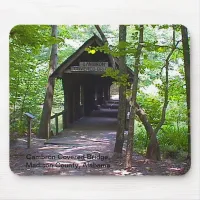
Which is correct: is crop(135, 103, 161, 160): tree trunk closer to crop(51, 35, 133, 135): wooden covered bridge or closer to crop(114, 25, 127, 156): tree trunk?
crop(114, 25, 127, 156): tree trunk

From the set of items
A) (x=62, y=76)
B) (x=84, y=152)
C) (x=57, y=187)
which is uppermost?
(x=62, y=76)

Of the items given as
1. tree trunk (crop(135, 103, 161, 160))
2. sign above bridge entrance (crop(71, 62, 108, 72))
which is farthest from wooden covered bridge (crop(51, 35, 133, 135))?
tree trunk (crop(135, 103, 161, 160))

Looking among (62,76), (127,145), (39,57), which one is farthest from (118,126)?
(39,57)

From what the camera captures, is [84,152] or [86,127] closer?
[84,152]

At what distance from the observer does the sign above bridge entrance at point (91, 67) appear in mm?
2504

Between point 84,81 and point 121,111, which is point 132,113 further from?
point 84,81

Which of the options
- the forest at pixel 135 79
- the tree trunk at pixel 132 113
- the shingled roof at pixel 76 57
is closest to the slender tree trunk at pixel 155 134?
the forest at pixel 135 79

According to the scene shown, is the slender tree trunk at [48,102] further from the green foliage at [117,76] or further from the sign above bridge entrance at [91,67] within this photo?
the green foliage at [117,76]

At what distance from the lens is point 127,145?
2.48m

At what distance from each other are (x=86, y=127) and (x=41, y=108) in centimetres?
32

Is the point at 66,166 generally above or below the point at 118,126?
below

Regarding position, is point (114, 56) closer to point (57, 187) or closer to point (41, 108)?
point (41, 108)

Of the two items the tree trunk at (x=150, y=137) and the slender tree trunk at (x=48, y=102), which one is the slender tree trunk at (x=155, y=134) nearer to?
the tree trunk at (x=150, y=137)

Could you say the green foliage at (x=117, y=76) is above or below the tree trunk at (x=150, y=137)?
above
